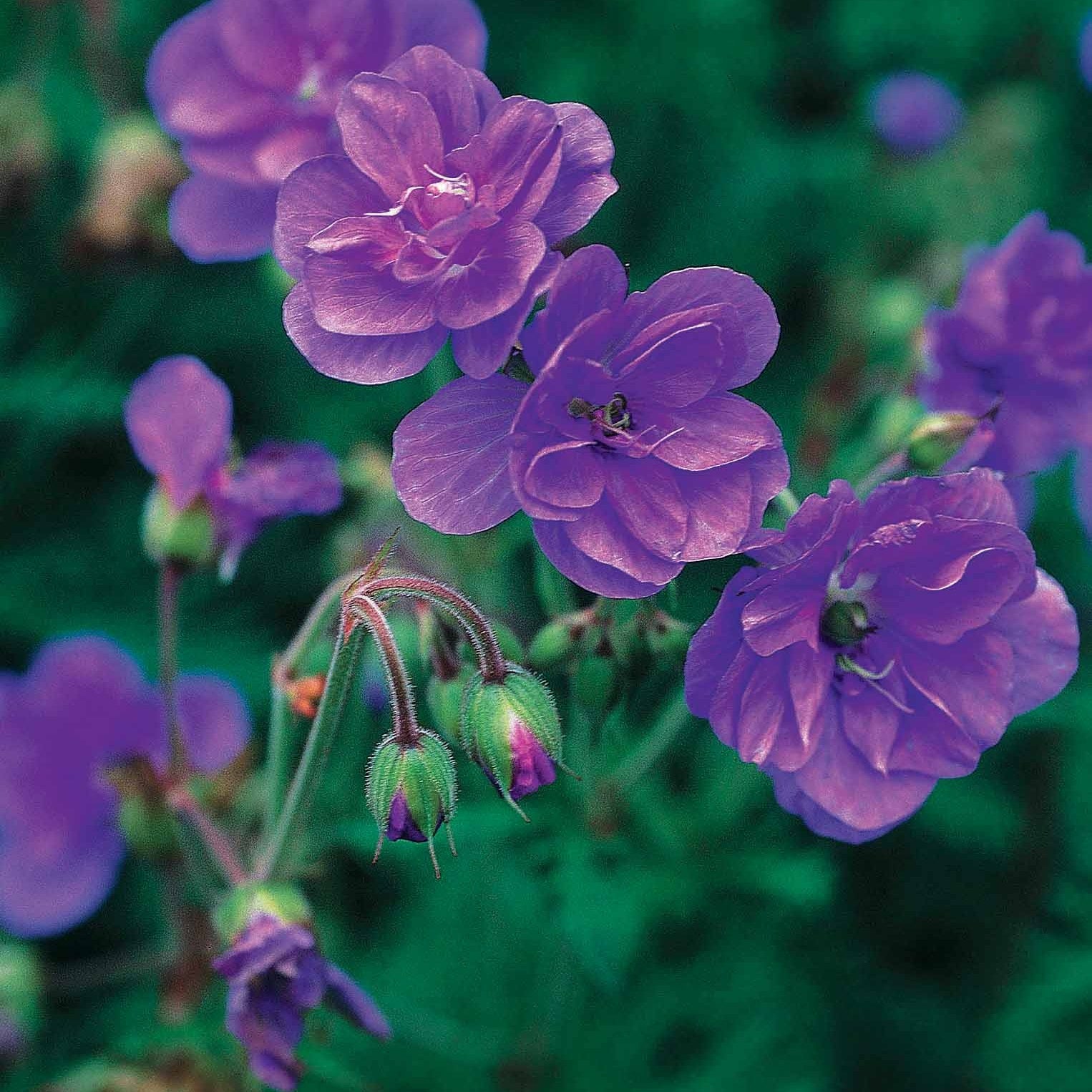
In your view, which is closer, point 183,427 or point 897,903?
point 183,427

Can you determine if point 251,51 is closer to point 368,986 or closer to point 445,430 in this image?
point 445,430

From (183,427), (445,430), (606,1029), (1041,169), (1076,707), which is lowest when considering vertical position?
(606,1029)

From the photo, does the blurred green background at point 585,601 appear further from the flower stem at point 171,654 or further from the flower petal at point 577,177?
the flower petal at point 577,177

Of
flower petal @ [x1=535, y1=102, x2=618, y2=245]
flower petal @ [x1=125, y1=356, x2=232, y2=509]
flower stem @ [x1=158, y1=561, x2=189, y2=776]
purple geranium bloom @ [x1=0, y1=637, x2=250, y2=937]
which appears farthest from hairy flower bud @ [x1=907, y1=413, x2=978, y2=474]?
purple geranium bloom @ [x1=0, y1=637, x2=250, y2=937]

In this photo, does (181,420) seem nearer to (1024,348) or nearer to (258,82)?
(258,82)

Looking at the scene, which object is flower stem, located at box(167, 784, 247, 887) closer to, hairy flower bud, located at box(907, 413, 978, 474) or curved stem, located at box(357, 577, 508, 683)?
curved stem, located at box(357, 577, 508, 683)

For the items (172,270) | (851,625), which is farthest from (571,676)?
(172,270)

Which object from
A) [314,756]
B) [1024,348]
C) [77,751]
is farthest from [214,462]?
[1024,348]
